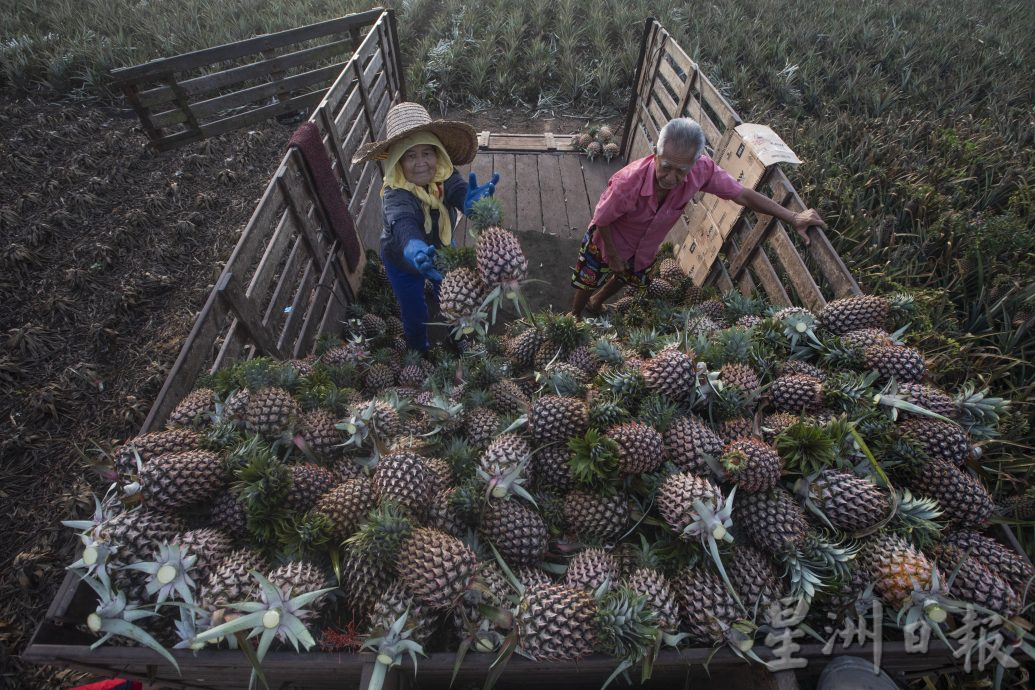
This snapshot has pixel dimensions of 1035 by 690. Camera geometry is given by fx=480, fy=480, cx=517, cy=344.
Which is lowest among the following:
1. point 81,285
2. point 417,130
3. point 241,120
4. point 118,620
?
point 81,285

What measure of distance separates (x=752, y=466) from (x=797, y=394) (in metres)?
0.55

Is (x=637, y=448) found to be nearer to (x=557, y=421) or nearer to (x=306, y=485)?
(x=557, y=421)

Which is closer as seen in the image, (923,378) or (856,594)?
(856,594)

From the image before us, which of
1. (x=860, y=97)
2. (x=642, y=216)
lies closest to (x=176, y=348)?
(x=642, y=216)

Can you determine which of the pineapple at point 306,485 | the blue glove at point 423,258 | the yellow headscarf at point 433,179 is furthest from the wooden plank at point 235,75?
the pineapple at point 306,485

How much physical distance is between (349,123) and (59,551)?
401 centimetres

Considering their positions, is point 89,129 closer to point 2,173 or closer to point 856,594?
point 2,173

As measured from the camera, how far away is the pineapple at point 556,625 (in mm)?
1400

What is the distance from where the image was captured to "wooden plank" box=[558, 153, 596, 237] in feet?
18.2

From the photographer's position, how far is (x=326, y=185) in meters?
3.59

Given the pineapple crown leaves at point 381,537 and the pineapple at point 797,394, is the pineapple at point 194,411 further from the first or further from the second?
the pineapple at point 797,394

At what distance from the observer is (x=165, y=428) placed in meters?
2.04

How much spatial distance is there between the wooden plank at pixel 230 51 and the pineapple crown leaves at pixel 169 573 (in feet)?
20.8

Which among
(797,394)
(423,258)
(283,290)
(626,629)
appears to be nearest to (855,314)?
(797,394)
